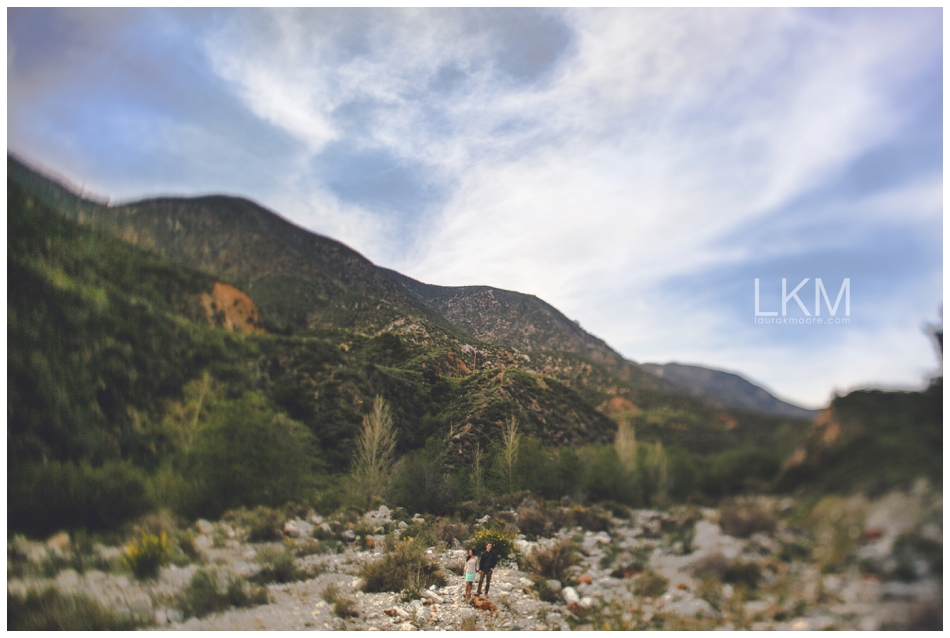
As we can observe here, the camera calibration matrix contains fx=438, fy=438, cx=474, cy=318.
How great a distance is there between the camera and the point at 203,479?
5957mm

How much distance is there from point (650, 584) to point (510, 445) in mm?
2260

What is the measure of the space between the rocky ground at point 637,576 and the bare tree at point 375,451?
365mm

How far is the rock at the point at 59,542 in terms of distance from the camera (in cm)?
520

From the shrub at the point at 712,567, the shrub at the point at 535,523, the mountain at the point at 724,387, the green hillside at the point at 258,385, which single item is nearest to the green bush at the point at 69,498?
the green hillside at the point at 258,385

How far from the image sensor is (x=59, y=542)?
525 cm

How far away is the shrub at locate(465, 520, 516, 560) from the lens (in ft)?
18.7

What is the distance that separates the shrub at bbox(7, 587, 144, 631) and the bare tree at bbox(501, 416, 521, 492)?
442 centimetres

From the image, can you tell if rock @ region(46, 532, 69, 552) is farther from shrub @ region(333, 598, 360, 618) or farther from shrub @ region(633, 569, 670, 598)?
shrub @ region(633, 569, 670, 598)

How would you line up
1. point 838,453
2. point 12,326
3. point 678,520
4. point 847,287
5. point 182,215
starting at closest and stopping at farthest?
point 838,453 < point 678,520 < point 847,287 < point 12,326 < point 182,215

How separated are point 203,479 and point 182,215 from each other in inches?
157

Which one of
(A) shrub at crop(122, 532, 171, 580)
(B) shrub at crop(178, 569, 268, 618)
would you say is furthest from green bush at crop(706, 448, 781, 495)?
(A) shrub at crop(122, 532, 171, 580)

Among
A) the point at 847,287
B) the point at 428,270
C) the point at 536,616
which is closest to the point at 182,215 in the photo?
the point at 428,270

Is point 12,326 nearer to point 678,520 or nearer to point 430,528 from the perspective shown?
point 430,528

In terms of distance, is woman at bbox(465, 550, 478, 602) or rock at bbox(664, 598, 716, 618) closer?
rock at bbox(664, 598, 716, 618)
